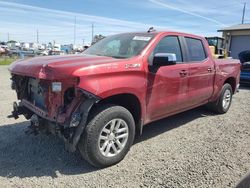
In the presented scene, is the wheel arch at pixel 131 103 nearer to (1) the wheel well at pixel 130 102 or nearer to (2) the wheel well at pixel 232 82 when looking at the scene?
(1) the wheel well at pixel 130 102

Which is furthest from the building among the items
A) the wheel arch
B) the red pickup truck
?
the wheel arch

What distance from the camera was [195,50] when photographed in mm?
5168

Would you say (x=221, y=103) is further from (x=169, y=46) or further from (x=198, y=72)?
(x=169, y=46)

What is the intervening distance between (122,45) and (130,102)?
1.09 meters

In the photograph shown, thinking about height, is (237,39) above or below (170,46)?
above

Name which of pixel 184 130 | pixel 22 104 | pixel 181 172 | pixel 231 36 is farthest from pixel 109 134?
pixel 231 36

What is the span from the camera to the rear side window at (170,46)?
13.9 ft

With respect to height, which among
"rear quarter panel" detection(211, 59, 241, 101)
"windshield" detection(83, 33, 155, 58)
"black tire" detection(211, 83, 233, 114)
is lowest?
"black tire" detection(211, 83, 233, 114)

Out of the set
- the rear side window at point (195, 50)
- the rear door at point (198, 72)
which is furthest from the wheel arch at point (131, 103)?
the rear side window at point (195, 50)

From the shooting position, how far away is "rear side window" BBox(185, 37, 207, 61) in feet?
16.3

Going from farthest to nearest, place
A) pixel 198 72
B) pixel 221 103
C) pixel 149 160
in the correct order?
pixel 221 103 → pixel 198 72 → pixel 149 160

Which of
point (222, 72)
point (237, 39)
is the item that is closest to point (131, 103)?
point (222, 72)

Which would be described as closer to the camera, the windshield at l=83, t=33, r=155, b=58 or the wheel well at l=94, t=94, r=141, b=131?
the wheel well at l=94, t=94, r=141, b=131

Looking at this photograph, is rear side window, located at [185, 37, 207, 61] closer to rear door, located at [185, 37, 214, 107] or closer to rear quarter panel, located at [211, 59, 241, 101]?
rear door, located at [185, 37, 214, 107]
